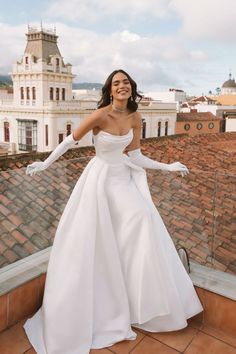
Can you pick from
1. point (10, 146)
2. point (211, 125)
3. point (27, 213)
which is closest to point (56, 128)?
point (10, 146)

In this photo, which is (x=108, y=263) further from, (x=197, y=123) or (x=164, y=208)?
(x=197, y=123)

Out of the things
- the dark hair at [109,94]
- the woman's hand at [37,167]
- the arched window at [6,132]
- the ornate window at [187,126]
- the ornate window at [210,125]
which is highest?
the dark hair at [109,94]

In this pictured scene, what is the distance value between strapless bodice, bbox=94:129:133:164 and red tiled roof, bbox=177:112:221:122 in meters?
31.8

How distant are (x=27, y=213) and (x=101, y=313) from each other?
0.92 metres

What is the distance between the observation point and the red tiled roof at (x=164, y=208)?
244cm

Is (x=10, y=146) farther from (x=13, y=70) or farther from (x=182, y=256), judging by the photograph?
(x=182, y=256)

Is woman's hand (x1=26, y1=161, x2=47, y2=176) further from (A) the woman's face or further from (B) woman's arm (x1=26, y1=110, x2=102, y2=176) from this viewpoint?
(A) the woman's face

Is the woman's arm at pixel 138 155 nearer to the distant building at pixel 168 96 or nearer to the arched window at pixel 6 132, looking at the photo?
the arched window at pixel 6 132

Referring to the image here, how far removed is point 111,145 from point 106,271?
Answer: 31.5 inches

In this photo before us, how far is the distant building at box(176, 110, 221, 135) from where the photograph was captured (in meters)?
32.8

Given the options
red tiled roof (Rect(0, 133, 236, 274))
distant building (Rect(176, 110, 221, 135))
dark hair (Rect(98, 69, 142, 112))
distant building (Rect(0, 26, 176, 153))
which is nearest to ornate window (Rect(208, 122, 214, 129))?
distant building (Rect(176, 110, 221, 135))

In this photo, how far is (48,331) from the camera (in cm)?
201

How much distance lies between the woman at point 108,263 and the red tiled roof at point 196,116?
31.9 metres

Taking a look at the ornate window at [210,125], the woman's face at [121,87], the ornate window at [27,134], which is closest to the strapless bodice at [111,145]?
the woman's face at [121,87]
